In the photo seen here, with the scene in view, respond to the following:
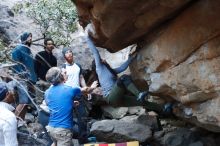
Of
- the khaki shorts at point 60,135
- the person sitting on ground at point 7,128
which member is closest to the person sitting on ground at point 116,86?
the khaki shorts at point 60,135

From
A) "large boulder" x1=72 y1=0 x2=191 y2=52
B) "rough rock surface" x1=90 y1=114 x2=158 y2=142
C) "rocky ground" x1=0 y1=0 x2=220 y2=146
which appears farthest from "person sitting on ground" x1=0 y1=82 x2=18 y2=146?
"rough rock surface" x1=90 y1=114 x2=158 y2=142

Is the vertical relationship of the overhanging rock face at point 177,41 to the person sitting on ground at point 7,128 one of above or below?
above

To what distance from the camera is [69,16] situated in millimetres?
13312

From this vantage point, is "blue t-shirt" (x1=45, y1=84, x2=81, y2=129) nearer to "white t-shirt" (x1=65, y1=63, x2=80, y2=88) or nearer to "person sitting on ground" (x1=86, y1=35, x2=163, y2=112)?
"person sitting on ground" (x1=86, y1=35, x2=163, y2=112)

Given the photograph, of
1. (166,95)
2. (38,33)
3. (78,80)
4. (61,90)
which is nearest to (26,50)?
(78,80)

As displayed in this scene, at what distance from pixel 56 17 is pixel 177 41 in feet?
23.0

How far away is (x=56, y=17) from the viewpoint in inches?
519

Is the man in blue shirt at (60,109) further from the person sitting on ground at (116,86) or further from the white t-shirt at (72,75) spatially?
the white t-shirt at (72,75)

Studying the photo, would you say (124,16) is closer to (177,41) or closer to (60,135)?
(177,41)

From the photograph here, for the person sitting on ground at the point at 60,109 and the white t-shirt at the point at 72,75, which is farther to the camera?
the white t-shirt at the point at 72,75

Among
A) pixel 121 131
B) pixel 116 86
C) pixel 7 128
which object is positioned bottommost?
pixel 121 131

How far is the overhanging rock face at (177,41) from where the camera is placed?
6402 millimetres

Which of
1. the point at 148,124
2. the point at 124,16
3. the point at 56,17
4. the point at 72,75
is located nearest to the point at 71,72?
the point at 72,75

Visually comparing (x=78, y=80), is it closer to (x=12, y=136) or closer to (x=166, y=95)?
(x=166, y=95)
